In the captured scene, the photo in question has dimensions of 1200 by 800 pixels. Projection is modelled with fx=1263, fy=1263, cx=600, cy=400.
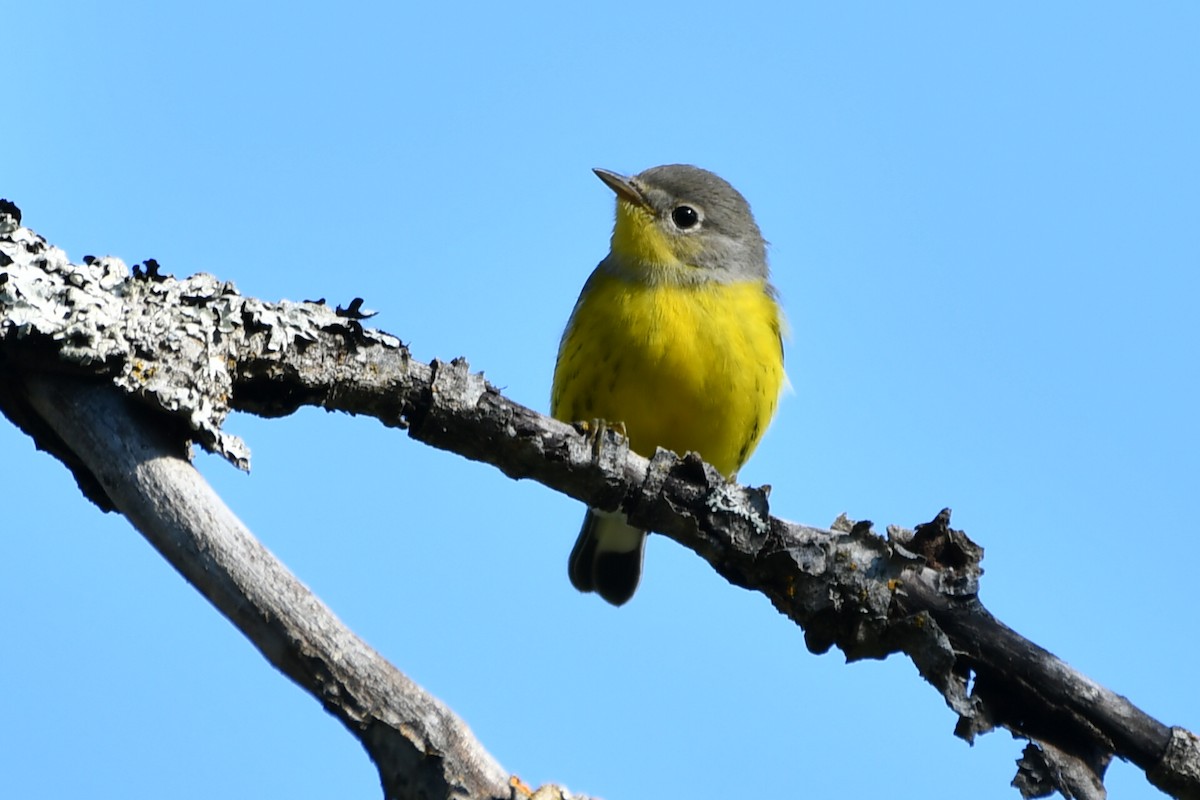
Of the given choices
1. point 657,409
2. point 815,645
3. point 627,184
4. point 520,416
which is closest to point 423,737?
point 520,416

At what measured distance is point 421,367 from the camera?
3.75 meters

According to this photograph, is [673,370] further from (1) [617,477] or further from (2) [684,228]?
(1) [617,477]

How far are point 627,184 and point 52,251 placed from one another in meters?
4.59

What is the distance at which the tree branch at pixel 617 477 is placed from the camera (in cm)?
328

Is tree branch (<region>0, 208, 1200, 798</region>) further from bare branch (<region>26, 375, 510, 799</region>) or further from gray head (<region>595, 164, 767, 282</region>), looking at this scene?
gray head (<region>595, 164, 767, 282</region>)

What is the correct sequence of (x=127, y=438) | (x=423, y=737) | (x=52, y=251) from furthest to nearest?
(x=52, y=251) → (x=127, y=438) → (x=423, y=737)

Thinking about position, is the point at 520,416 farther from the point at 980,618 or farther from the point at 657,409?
the point at 657,409

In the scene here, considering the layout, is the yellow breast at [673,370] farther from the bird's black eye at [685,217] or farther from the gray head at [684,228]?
the bird's black eye at [685,217]

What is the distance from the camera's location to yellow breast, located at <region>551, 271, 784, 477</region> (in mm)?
6328

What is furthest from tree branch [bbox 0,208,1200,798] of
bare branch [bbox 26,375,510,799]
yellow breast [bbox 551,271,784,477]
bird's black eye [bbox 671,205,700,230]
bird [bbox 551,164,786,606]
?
bird's black eye [bbox 671,205,700,230]

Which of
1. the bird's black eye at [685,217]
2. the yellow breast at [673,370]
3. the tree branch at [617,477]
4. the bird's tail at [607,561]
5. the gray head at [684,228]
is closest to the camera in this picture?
the tree branch at [617,477]

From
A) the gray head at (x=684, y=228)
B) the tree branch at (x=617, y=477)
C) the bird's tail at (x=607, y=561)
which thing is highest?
the gray head at (x=684, y=228)

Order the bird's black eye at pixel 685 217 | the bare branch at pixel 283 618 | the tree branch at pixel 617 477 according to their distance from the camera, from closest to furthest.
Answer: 1. the bare branch at pixel 283 618
2. the tree branch at pixel 617 477
3. the bird's black eye at pixel 685 217

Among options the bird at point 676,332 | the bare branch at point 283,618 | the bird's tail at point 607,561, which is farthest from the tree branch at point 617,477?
the bird's tail at point 607,561
